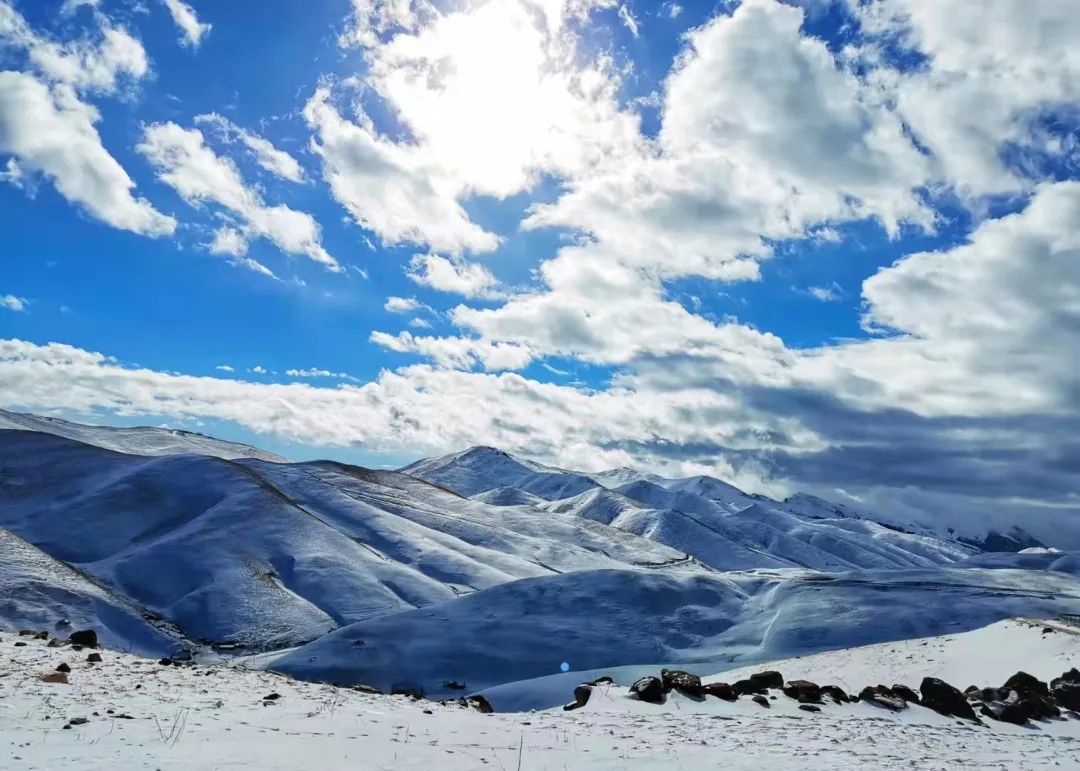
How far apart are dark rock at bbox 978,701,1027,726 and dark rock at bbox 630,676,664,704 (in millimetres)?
9620

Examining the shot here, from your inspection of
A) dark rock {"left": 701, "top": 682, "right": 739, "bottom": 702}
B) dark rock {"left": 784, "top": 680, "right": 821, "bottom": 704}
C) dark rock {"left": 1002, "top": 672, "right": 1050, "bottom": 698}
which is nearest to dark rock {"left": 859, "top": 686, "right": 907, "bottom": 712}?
dark rock {"left": 784, "top": 680, "right": 821, "bottom": 704}

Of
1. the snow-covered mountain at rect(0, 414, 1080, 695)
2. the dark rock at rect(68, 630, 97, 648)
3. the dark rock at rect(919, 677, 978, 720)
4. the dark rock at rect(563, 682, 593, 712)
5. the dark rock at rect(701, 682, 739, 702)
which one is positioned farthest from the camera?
the snow-covered mountain at rect(0, 414, 1080, 695)

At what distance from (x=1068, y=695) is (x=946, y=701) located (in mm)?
6361

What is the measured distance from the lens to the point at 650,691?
73.2ft

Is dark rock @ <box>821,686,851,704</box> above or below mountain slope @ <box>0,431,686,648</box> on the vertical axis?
below

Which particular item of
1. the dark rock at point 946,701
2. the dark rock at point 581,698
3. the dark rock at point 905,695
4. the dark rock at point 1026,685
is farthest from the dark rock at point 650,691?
the dark rock at point 1026,685

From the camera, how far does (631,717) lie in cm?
1972

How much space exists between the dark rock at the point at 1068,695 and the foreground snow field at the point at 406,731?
11.2 ft

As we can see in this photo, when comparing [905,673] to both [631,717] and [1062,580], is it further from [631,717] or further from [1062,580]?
[1062,580]

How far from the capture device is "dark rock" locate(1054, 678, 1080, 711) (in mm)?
25812

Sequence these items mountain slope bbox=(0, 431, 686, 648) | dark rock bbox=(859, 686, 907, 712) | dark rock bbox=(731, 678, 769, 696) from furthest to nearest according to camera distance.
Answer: mountain slope bbox=(0, 431, 686, 648), dark rock bbox=(731, 678, 769, 696), dark rock bbox=(859, 686, 907, 712)

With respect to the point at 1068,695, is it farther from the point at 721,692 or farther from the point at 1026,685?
the point at 721,692

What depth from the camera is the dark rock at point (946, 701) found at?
2273cm

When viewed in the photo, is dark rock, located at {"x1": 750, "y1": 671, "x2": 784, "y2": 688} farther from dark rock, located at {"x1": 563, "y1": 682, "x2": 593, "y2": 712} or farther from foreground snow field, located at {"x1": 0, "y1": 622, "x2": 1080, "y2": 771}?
dark rock, located at {"x1": 563, "y1": 682, "x2": 593, "y2": 712}
